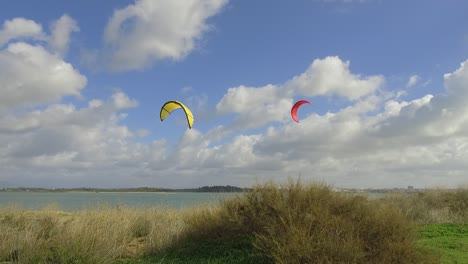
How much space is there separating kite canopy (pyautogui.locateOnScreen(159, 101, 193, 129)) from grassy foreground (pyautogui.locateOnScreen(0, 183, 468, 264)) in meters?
3.18

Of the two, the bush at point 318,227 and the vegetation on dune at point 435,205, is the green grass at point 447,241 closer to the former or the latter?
the bush at point 318,227

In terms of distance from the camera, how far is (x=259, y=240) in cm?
927

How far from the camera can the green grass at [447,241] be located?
10666 mm

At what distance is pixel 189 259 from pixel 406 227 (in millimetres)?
4618

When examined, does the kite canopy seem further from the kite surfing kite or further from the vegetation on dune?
the vegetation on dune

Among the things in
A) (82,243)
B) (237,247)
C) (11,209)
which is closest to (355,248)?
(237,247)

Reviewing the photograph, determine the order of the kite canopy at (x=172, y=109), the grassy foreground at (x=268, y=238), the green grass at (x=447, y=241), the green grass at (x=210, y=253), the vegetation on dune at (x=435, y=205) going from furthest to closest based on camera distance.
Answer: the vegetation on dune at (x=435, y=205) → the kite canopy at (x=172, y=109) → the green grass at (x=447, y=241) → the green grass at (x=210, y=253) → the grassy foreground at (x=268, y=238)

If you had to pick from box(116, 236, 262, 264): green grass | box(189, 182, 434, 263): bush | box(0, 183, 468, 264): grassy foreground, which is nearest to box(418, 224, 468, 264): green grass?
box(0, 183, 468, 264): grassy foreground

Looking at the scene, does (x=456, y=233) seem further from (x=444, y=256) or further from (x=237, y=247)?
(x=237, y=247)

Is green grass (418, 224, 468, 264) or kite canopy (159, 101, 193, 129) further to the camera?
kite canopy (159, 101, 193, 129)

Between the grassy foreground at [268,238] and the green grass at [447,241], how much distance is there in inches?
1.7

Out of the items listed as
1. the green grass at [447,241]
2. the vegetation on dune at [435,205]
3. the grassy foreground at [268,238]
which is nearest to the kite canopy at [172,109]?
the grassy foreground at [268,238]

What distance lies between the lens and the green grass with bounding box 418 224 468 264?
35.0 feet

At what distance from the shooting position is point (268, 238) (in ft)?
30.3
